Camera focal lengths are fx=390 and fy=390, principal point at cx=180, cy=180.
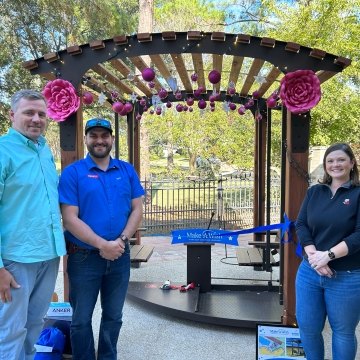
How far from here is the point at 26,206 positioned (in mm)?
2084

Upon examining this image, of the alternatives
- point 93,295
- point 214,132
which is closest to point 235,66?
point 93,295

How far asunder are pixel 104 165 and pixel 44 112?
1.70ft

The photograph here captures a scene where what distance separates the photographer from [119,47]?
123 inches

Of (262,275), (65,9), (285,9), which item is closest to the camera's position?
(262,275)

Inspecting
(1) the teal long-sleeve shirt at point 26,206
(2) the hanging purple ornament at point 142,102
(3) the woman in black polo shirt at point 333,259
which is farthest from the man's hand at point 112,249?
(2) the hanging purple ornament at point 142,102

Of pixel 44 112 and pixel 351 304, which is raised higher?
pixel 44 112

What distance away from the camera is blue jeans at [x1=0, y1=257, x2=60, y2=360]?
206 centimetres

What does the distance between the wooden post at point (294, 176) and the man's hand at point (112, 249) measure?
1.47m

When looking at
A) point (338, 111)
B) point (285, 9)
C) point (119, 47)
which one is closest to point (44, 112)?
point (119, 47)

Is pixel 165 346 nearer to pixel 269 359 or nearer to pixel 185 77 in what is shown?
Answer: pixel 269 359

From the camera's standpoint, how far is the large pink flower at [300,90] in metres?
2.97

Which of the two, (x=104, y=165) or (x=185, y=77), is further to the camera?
(x=185, y=77)

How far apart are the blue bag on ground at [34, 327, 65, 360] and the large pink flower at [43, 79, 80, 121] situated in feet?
5.28

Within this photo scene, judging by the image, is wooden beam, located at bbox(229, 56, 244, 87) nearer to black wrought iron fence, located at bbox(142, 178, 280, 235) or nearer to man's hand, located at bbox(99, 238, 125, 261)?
man's hand, located at bbox(99, 238, 125, 261)
